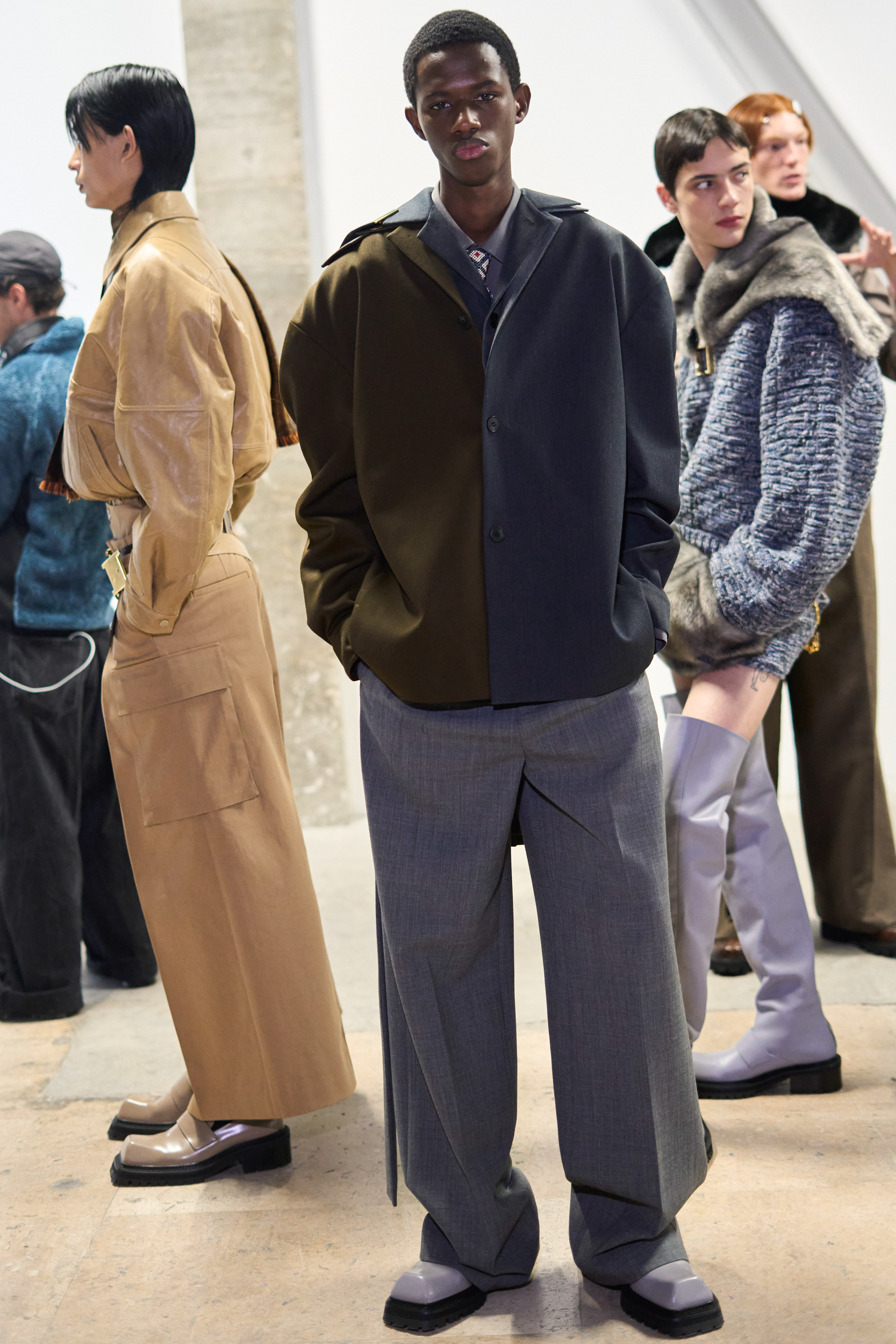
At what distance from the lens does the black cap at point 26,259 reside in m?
3.13

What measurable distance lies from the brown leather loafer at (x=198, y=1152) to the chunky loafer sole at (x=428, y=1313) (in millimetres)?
551

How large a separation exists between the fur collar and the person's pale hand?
20.6 inches

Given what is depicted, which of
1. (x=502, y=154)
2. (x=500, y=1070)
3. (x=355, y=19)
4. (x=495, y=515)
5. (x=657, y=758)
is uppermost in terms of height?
(x=355, y=19)

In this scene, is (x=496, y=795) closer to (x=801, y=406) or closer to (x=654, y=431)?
(x=654, y=431)

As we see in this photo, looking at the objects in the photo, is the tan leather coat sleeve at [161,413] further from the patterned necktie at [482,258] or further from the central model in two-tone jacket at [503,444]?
the patterned necktie at [482,258]

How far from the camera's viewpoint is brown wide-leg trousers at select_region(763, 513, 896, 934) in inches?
121

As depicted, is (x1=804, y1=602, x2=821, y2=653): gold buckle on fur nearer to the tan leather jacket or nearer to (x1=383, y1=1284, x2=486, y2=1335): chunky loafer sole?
the tan leather jacket

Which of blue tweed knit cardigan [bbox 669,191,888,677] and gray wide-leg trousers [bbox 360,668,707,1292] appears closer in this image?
gray wide-leg trousers [bbox 360,668,707,1292]

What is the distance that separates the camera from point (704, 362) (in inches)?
99.4

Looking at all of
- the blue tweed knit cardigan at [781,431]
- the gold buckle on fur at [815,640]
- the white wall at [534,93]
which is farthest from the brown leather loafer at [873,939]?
the white wall at [534,93]

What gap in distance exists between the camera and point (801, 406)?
2.25 meters

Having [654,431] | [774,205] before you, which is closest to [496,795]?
[654,431]

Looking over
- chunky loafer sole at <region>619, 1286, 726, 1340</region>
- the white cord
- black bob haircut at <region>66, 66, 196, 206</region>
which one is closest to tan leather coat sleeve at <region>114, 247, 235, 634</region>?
black bob haircut at <region>66, 66, 196, 206</region>

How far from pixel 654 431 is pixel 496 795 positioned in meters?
0.54
